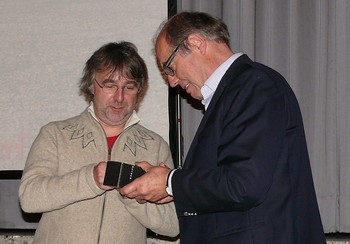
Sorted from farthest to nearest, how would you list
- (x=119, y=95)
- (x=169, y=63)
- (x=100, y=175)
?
(x=119, y=95) → (x=100, y=175) → (x=169, y=63)

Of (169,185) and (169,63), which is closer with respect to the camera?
(169,185)

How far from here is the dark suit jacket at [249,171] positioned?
154 cm

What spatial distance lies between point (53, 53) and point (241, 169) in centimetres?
187

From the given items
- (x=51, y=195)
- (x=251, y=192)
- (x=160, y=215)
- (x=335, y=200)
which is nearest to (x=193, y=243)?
(x=251, y=192)

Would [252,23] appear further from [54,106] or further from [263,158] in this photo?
[263,158]

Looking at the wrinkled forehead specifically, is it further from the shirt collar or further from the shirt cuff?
the shirt cuff

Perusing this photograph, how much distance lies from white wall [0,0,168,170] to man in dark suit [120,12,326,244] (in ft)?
3.93

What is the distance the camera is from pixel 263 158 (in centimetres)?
153

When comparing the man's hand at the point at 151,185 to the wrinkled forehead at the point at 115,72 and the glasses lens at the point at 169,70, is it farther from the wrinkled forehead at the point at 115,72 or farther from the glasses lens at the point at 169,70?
the wrinkled forehead at the point at 115,72

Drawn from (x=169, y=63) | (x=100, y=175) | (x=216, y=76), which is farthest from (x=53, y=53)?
(x=216, y=76)

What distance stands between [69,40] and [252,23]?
39.9 inches

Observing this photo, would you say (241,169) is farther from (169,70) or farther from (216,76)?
(169,70)

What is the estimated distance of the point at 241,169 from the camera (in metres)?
1.52

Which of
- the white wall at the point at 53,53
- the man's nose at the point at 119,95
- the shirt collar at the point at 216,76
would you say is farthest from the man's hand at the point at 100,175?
the white wall at the point at 53,53
